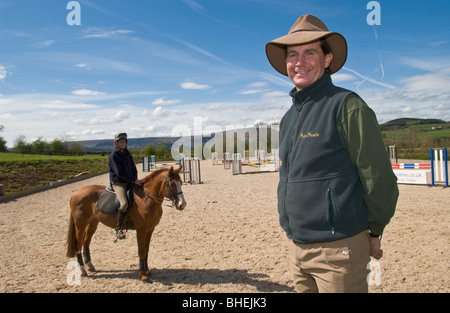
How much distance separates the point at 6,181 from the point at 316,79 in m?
19.8

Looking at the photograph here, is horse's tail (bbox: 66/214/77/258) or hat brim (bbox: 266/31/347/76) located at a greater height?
hat brim (bbox: 266/31/347/76)

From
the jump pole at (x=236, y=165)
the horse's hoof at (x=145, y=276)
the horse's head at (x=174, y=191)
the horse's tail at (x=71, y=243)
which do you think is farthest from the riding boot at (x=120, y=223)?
the jump pole at (x=236, y=165)

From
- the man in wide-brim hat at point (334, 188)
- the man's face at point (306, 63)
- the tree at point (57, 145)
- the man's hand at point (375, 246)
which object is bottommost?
the man's hand at point (375, 246)

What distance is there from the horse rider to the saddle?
0.24ft

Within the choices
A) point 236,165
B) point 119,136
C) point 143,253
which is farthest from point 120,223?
point 236,165

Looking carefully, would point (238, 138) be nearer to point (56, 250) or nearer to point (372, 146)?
point (56, 250)

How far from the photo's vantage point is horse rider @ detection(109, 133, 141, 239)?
15.5 feet

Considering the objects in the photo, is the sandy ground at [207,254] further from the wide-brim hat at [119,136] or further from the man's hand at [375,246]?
the man's hand at [375,246]

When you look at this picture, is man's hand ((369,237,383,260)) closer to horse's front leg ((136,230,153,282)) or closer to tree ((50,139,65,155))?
horse's front leg ((136,230,153,282))

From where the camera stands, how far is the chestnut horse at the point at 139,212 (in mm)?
4656

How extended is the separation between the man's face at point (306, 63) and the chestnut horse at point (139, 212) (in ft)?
10.3

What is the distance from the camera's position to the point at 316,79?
1822 mm

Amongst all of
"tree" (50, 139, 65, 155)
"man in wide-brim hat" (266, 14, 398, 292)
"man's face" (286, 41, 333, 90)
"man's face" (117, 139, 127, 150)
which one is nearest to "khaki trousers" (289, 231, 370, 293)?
"man in wide-brim hat" (266, 14, 398, 292)

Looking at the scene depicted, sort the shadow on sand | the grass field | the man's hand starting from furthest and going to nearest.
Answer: the grass field → the shadow on sand → the man's hand
